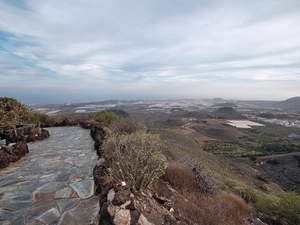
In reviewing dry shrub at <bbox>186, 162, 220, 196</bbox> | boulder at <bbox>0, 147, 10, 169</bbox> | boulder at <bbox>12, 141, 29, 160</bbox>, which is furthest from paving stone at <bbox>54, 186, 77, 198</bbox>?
boulder at <bbox>12, 141, 29, 160</bbox>

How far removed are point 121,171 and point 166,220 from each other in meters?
0.97

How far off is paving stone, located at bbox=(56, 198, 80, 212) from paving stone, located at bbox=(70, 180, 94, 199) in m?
0.14

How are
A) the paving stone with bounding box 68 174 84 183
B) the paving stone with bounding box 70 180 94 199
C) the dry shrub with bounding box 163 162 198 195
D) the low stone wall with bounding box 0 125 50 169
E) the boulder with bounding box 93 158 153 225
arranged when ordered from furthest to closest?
the low stone wall with bounding box 0 125 50 169
the dry shrub with bounding box 163 162 198 195
the paving stone with bounding box 68 174 84 183
the paving stone with bounding box 70 180 94 199
the boulder with bounding box 93 158 153 225

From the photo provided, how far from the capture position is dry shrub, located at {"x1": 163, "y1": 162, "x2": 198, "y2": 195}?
11.9ft

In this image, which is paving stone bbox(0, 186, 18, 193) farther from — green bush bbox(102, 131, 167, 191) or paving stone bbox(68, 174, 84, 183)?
green bush bbox(102, 131, 167, 191)

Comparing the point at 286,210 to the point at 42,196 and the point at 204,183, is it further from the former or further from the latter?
the point at 42,196

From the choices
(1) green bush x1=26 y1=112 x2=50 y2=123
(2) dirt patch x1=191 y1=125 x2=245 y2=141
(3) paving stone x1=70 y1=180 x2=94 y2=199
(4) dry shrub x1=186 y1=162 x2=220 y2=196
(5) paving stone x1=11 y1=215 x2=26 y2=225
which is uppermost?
(1) green bush x1=26 y1=112 x2=50 y2=123

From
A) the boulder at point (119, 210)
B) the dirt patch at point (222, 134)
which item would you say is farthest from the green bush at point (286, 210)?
the dirt patch at point (222, 134)

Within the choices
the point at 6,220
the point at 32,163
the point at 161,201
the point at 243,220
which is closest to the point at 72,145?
the point at 32,163

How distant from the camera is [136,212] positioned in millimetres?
2016

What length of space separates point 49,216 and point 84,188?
2.65 feet

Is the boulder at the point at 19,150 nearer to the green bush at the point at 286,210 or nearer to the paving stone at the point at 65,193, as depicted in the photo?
the paving stone at the point at 65,193

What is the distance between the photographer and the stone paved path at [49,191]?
2332 millimetres

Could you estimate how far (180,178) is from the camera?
148 inches
